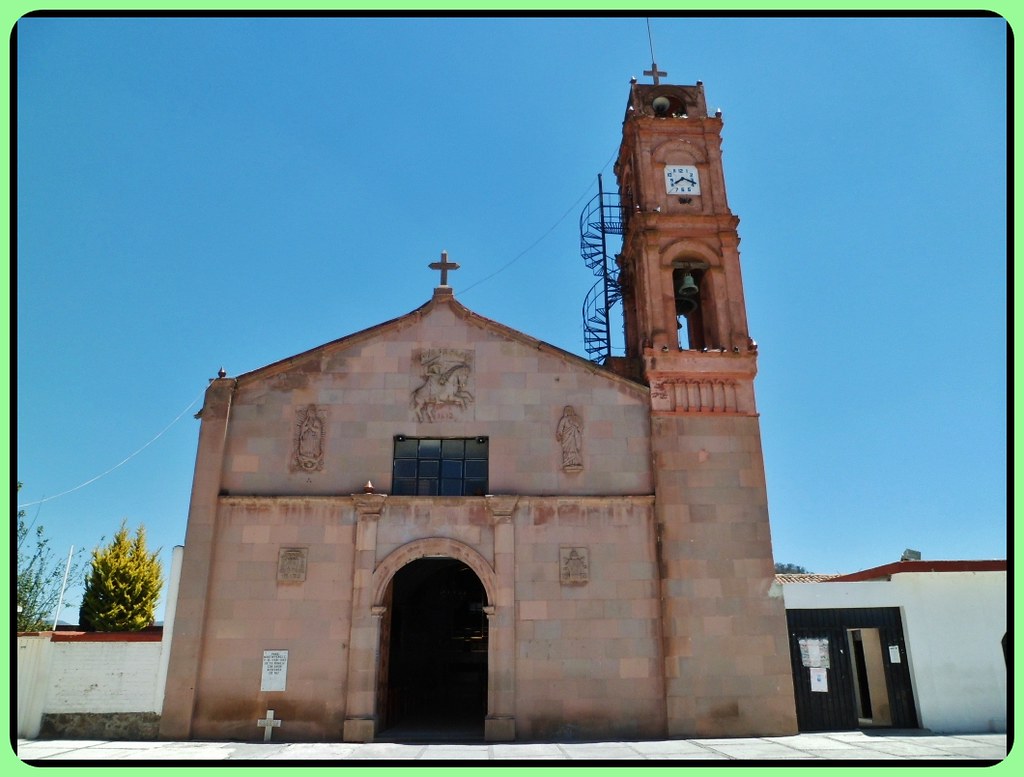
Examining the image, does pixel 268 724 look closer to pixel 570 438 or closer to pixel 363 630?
pixel 363 630

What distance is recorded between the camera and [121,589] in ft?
112

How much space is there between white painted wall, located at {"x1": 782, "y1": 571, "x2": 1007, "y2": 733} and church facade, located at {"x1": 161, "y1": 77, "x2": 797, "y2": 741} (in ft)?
7.92

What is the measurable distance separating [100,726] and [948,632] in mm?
20873

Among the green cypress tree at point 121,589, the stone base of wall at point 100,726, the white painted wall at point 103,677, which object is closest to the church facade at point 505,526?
the stone base of wall at point 100,726

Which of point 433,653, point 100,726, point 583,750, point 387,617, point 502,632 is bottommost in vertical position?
point 583,750

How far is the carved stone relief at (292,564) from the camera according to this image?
1839 centimetres

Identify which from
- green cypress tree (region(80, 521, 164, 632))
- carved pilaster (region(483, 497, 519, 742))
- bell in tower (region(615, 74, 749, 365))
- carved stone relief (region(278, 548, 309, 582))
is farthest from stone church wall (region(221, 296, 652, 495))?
green cypress tree (region(80, 521, 164, 632))

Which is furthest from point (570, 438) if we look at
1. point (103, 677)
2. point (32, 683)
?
point (32, 683)

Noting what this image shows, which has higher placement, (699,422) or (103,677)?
(699,422)

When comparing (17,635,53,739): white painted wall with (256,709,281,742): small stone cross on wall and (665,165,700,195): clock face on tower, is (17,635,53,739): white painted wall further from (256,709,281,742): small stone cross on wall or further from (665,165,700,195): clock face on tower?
(665,165,700,195): clock face on tower

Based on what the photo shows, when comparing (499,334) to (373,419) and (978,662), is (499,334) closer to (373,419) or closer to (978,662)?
(373,419)

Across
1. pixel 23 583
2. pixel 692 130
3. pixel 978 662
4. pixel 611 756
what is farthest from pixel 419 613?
pixel 692 130

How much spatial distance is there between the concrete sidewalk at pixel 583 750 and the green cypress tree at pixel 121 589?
1845 centimetres

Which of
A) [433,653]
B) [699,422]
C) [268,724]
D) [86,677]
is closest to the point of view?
[268,724]
